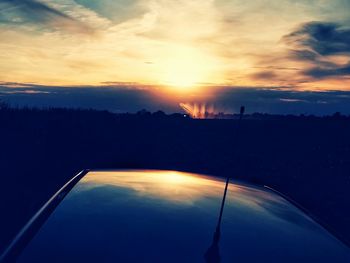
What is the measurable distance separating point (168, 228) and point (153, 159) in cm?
1368

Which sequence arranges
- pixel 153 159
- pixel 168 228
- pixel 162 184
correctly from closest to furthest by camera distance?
pixel 168 228 < pixel 162 184 < pixel 153 159

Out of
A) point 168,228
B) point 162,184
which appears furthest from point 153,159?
point 168,228

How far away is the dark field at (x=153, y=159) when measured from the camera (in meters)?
9.52

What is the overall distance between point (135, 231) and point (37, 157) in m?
11.9

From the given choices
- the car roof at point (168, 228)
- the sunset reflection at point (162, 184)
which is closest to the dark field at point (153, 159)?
the sunset reflection at point (162, 184)

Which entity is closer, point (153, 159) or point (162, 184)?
point (162, 184)

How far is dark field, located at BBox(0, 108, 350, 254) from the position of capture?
9.52 meters

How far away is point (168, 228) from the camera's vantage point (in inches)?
87.8

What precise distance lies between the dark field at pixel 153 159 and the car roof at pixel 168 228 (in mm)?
2466

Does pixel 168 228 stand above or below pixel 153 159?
above

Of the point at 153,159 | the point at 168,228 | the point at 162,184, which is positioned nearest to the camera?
the point at 168,228

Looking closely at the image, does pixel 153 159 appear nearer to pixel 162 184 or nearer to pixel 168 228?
pixel 162 184

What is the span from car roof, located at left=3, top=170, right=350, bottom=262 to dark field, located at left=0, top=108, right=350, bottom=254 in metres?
2.47

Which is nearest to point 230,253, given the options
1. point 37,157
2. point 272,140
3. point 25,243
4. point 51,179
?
point 25,243
